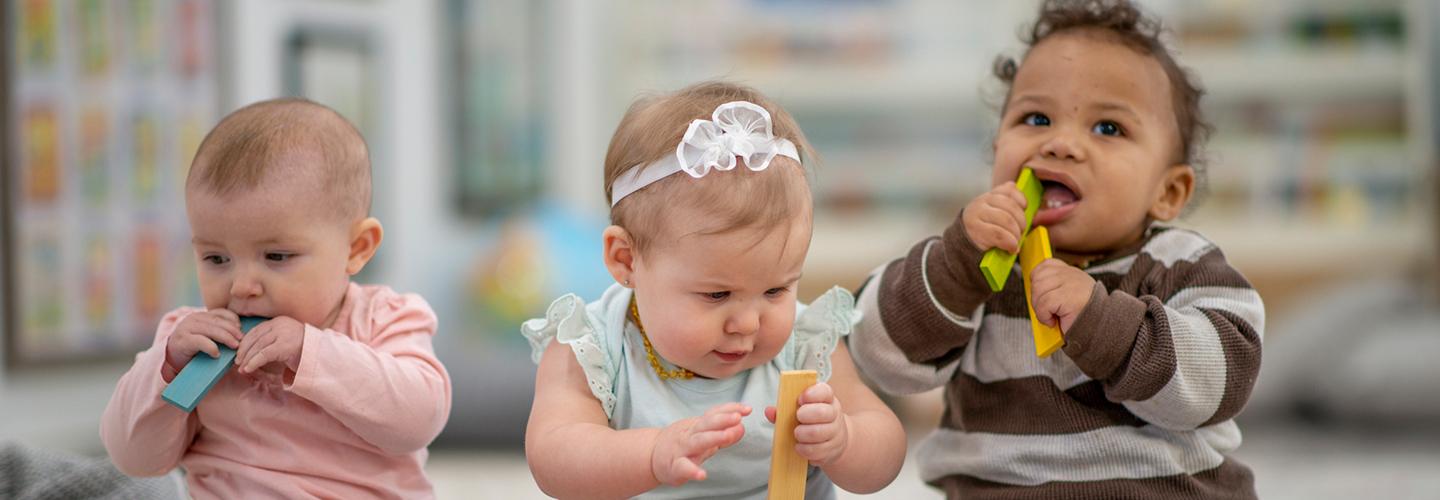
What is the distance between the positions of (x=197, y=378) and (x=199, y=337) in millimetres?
32

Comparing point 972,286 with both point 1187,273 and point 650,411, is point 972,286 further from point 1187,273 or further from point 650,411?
point 650,411

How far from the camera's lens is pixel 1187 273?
3.63ft

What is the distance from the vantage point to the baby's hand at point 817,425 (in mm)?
874

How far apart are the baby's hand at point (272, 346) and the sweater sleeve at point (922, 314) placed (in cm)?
48

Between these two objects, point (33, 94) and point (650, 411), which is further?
point (33, 94)

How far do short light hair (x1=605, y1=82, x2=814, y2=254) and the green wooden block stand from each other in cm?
17

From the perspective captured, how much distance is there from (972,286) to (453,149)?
2.52 metres

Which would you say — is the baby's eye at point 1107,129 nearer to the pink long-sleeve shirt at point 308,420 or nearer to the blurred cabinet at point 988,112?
the pink long-sleeve shirt at point 308,420

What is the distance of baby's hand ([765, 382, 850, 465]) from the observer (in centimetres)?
87


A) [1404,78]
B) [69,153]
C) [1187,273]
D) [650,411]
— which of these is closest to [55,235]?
[69,153]

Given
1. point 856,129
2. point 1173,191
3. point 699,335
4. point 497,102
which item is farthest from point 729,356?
point 856,129

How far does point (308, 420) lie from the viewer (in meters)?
1.02

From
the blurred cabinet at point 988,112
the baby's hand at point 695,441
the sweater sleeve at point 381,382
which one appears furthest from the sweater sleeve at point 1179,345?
the blurred cabinet at point 988,112

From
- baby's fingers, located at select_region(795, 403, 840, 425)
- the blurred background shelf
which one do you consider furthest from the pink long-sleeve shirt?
the blurred background shelf
